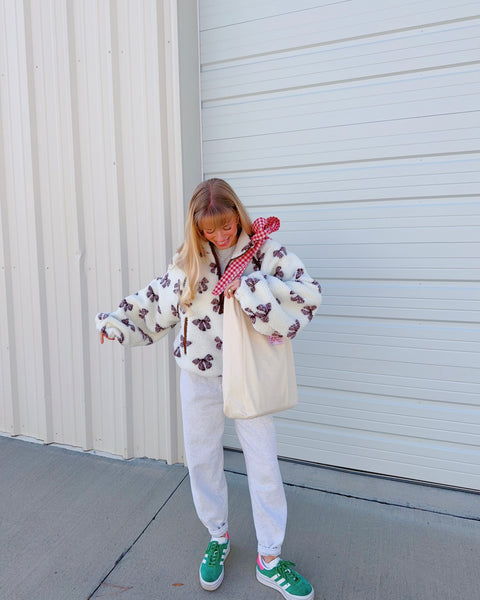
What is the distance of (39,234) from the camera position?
3068 millimetres

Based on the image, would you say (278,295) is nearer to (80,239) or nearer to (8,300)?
(80,239)

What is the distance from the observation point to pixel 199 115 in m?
2.79

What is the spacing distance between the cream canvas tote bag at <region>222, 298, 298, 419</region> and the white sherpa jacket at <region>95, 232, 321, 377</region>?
0.06 meters

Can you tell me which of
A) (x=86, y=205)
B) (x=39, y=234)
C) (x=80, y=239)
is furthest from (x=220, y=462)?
(x=39, y=234)

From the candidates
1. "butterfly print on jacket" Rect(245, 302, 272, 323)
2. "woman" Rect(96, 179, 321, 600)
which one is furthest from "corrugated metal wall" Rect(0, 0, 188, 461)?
"butterfly print on jacket" Rect(245, 302, 272, 323)

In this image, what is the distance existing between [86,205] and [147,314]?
1.21 m

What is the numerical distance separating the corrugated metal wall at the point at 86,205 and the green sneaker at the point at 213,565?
3.11 feet

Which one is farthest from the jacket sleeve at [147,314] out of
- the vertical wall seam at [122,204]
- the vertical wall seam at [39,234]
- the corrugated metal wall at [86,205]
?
the vertical wall seam at [39,234]

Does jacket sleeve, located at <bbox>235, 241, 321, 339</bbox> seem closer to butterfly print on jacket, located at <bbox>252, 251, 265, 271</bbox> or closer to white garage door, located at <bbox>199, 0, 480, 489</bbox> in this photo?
butterfly print on jacket, located at <bbox>252, 251, 265, 271</bbox>

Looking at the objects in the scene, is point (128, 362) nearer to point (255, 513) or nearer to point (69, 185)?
point (69, 185)

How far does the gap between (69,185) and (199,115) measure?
94cm

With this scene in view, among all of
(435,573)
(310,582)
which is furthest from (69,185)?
(435,573)

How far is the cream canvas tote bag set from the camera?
1694 mm

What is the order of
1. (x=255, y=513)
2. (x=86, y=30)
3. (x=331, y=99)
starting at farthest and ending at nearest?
(x=86, y=30) < (x=331, y=99) < (x=255, y=513)
